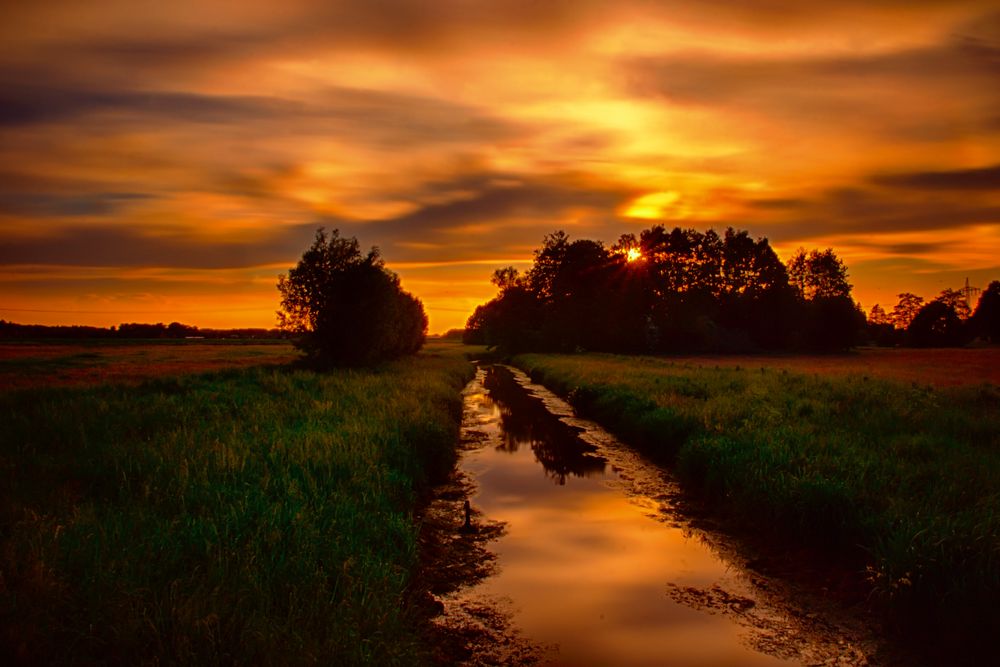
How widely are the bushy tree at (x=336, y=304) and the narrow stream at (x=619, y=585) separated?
83.9 feet

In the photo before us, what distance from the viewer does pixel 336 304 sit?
3969 centimetres

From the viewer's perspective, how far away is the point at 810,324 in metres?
85.9

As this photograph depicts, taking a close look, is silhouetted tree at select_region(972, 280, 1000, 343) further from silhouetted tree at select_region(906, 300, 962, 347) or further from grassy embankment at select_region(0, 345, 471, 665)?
grassy embankment at select_region(0, 345, 471, 665)

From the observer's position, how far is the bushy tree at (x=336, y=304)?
3984cm

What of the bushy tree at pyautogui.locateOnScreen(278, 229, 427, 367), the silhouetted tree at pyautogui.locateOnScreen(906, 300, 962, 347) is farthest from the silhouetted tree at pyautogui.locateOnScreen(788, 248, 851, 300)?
the bushy tree at pyautogui.locateOnScreen(278, 229, 427, 367)

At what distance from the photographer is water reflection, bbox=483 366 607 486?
53.8 feet

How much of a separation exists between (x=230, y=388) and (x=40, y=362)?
3870cm

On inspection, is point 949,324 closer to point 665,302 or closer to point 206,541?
point 665,302

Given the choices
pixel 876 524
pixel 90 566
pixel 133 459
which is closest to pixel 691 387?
pixel 876 524

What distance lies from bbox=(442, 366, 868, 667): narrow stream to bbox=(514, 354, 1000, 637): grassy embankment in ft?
3.47

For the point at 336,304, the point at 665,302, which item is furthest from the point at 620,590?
Answer: the point at 665,302

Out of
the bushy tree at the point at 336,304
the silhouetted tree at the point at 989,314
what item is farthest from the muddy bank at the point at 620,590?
the silhouetted tree at the point at 989,314

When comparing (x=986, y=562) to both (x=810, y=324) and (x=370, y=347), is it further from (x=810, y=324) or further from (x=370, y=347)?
(x=810, y=324)

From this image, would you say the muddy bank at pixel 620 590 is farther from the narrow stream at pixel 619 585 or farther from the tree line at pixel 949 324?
the tree line at pixel 949 324
